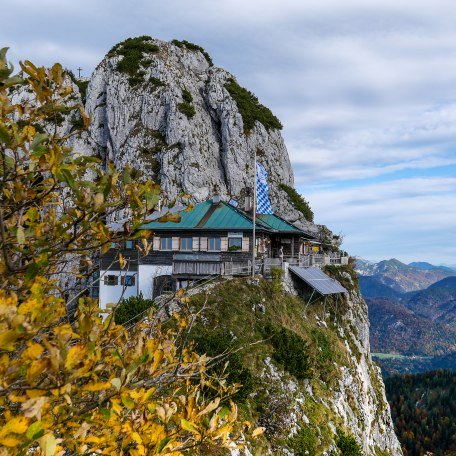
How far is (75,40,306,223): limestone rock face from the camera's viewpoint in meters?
61.7

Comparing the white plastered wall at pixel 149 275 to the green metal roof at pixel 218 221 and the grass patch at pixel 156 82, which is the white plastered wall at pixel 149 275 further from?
the grass patch at pixel 156 82

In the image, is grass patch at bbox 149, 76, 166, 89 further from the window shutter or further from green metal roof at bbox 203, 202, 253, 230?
the window shutter

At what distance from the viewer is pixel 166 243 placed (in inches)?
1399

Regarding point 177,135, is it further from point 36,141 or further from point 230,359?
point 36,141

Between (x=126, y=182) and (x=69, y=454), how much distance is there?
113 inches

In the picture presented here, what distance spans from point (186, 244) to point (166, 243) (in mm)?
1852

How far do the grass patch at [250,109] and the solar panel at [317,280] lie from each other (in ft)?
142

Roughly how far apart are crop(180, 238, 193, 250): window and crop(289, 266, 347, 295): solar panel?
956 centimetres

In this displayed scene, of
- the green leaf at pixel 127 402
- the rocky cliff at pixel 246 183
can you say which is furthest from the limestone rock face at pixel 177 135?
the green leaf at pixel 127 402

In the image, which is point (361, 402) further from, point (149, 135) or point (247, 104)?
point (247, 104)

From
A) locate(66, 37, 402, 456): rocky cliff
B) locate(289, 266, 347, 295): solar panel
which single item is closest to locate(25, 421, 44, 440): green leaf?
locate(66, 37, 402, 456): rocky cliff

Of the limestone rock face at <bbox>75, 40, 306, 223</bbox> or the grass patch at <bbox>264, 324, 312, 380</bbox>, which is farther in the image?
the limestone rock face at <bbox>75, 40, 306, 223</bbox>

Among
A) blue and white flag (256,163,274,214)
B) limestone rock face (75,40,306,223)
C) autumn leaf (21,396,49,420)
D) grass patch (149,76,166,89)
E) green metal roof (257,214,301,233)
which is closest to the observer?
autumn leaf (21,396,49,420)

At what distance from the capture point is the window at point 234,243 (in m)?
33.8
